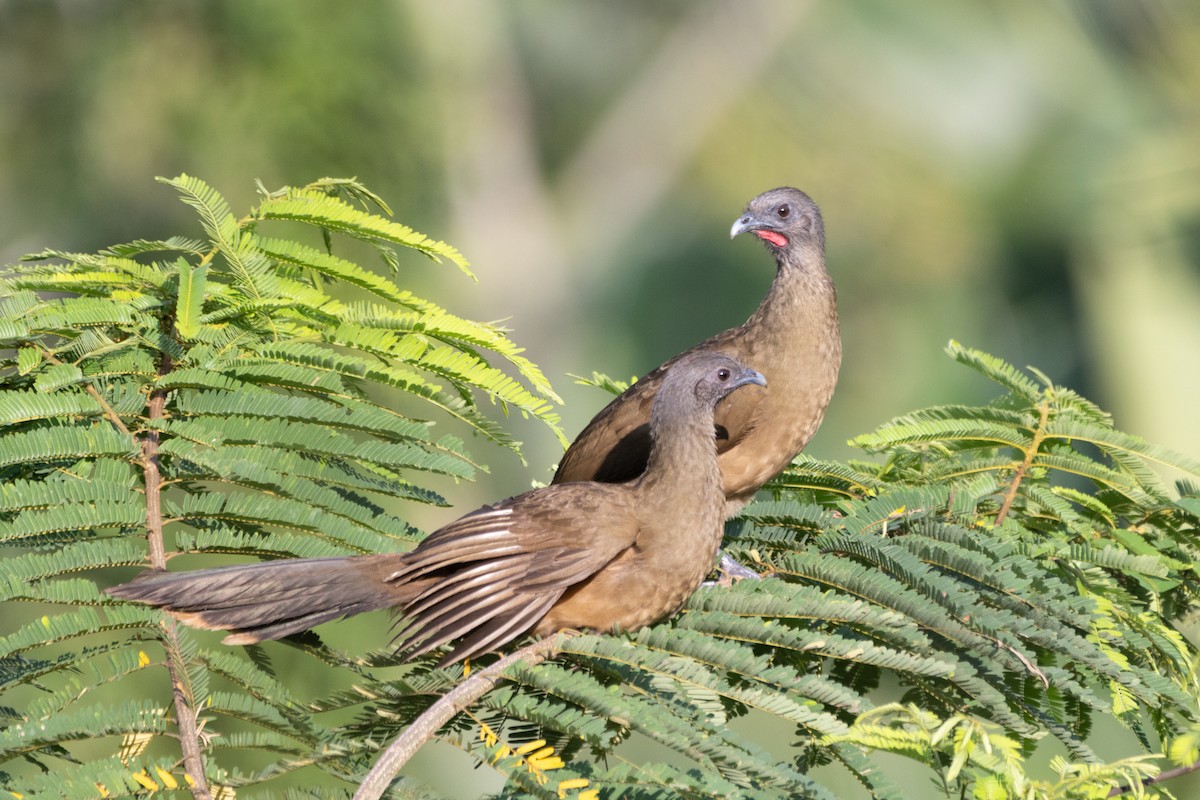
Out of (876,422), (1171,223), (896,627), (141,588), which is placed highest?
(1171,223)

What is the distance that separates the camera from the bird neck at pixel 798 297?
4.41 metres

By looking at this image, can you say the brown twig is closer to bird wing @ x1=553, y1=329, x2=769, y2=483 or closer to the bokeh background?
bird wing @ x1=553, y1=329, x2=769, y2=483

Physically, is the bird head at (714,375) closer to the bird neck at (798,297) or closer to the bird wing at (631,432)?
the bird wing at (631,432)

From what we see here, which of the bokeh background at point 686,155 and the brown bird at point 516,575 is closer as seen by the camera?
the brown bird at point 516,575

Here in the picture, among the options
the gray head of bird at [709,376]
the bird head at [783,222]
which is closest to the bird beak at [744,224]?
the bird head at [783,222]

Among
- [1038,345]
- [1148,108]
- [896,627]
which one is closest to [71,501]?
[896,627]

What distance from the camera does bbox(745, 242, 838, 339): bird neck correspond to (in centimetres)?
441

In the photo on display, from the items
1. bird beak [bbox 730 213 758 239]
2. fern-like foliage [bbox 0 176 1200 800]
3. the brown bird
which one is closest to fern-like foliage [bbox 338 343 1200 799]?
fern-like foliage [bbox 0 176 1200 800]

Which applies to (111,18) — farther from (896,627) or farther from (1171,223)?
(896,627)

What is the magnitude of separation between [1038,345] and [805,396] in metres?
16.0

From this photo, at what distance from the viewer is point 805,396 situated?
4262 millimetres

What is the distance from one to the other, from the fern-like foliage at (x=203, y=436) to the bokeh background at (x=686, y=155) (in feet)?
37.9

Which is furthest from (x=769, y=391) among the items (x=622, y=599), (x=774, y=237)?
(x=622, y=599)

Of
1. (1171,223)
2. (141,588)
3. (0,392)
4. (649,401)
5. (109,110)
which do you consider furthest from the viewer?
(1171,223)
